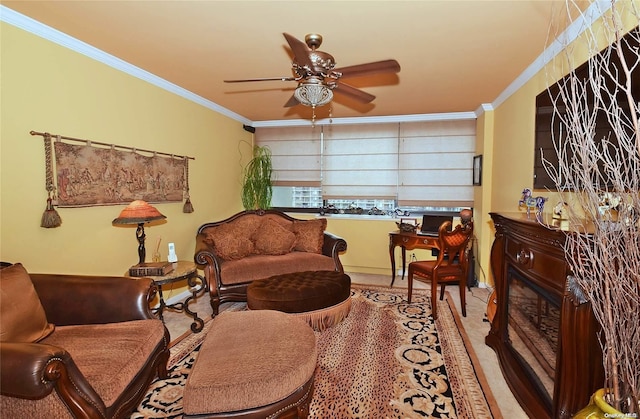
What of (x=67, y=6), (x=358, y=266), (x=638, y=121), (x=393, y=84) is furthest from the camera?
(x=358, y=266)

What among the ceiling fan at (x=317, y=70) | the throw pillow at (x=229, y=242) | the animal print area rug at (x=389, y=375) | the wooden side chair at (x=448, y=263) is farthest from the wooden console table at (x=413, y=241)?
the ceiling fan at (x=317, y=70)

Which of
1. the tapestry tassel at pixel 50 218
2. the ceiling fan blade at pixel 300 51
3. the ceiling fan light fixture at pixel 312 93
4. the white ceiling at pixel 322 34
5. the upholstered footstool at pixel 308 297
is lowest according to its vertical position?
the upholstered footstool at pixel 308 297

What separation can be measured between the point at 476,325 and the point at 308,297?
164 centimetres

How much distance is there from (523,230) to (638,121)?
986mm

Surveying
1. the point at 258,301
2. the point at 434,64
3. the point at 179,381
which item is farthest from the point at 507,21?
the point at 179,381

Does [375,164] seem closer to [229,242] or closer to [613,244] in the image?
[229,242]

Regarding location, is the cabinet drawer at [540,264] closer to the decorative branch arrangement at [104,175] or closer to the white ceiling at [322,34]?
the white ceiling at [322,34]

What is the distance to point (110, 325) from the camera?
73.9 inches

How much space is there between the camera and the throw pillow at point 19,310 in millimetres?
1552

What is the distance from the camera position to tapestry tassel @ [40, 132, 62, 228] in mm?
2307

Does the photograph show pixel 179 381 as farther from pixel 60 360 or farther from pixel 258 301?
pixel 60 360

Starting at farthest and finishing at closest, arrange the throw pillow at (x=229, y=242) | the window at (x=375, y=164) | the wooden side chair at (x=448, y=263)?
the window at (x=375, y=164) → the throw pillow at (x=229, y=242) → the wooden side chair at (x=448, y=263)

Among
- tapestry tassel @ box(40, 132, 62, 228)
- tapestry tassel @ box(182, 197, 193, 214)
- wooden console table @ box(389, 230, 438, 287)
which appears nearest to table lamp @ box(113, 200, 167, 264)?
tapestry tassel @ box(40, 132, 62, 228)

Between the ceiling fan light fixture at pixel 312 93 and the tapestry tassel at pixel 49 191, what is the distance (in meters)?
1.82
